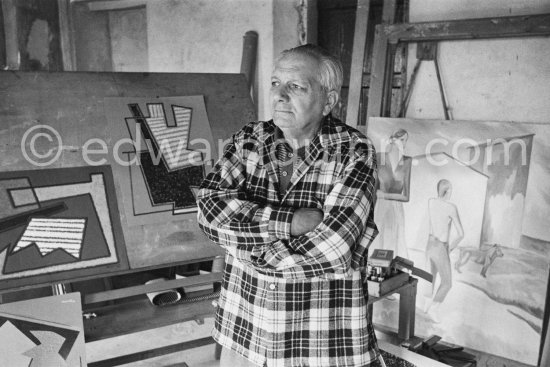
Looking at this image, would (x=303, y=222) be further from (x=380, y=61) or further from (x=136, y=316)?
(x=380, y=61)

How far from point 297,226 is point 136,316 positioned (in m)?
Result: 1.36

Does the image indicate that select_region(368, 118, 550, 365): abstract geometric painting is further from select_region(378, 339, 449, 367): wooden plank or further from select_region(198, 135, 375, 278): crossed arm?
select_region(198, 135, 375, 278): crossed arm

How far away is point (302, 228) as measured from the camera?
1424 millimetres

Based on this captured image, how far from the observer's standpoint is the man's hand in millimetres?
1424

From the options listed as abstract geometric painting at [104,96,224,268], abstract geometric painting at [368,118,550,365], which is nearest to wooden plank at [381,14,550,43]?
abstract geometric painting at [368,118,550,365]

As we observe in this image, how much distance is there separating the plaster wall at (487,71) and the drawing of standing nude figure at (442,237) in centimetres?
46

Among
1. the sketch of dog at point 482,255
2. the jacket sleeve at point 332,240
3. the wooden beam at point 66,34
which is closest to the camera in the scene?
the jacket sleeve at point 332,240

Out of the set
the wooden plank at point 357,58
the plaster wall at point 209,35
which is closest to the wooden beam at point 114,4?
the plaster wall at point 209,35

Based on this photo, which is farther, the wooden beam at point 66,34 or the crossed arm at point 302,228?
the wooden beam at point 66,34

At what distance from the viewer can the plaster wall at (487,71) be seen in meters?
2.74

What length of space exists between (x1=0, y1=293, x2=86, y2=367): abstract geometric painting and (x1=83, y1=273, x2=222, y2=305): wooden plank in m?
0.11

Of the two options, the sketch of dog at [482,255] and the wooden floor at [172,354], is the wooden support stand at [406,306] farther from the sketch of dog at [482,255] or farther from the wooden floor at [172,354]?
the sketch of dog at [482,255]

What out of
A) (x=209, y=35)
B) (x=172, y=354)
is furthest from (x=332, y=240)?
(x=209, y=35)

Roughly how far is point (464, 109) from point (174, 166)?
1.62m
